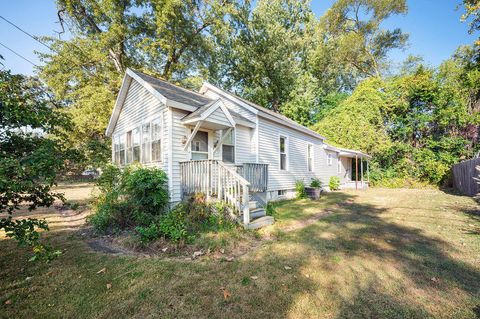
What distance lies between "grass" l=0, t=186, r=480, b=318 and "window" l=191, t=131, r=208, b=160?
438cm

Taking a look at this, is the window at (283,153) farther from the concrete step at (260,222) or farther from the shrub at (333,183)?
the shrub at (333,183)

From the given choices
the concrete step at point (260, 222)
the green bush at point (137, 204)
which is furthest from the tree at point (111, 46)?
the concrete step at point (260, 222)

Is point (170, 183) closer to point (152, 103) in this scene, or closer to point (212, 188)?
point (212, 188)

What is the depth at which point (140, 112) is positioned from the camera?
377 inches

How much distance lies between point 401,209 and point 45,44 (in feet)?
82.0

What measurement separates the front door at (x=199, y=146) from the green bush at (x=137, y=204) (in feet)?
5.05

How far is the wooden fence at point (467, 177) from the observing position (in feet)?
35.5

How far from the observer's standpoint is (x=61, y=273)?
4.19 metres

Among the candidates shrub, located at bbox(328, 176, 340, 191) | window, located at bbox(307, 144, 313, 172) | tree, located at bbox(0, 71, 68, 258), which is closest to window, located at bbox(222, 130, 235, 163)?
tree, located at bbox(0, 71, 68, 258)

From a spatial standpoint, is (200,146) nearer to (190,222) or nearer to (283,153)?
(190,222)

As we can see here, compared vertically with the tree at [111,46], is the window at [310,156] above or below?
below

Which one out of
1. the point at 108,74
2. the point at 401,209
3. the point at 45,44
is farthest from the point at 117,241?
the point at 45,44

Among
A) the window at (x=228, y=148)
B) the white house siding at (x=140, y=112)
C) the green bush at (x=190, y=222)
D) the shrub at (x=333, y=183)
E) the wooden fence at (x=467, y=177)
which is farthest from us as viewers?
the shrub at (x=333, y=183)

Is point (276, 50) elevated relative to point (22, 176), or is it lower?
elevated
